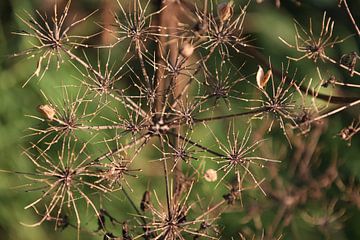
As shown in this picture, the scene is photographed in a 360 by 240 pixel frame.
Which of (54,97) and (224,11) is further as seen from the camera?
(54,97)

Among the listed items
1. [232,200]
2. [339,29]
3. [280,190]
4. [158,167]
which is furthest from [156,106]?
[339,29]

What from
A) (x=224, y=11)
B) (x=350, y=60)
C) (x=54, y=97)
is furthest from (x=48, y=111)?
(x=54, y=97)

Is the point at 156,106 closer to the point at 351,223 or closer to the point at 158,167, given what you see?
the point at 158,167

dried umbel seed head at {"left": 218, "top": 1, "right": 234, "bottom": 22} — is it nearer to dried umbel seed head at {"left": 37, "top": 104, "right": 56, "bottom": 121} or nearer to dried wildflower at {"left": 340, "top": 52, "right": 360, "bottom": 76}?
dried wildflower at {"left": 340, "top": 52, "right": 360, "bottom": 76}

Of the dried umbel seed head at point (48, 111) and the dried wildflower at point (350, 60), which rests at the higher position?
the dried umbel seed head at point (48, 111)

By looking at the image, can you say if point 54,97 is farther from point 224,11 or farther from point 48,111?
point 224,11

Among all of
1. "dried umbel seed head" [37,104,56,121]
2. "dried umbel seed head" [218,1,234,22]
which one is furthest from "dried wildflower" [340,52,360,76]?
"dried umbel seed head" [37,104,56,121]

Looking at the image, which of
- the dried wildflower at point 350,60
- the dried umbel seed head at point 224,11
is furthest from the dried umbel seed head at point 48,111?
the dried wildflower at point 350,60

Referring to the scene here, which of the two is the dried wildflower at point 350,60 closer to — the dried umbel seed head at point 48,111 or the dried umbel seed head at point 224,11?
the dried umbel seed head at point 224,11

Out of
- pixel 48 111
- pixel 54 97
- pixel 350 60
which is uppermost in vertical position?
pixel 54 97
